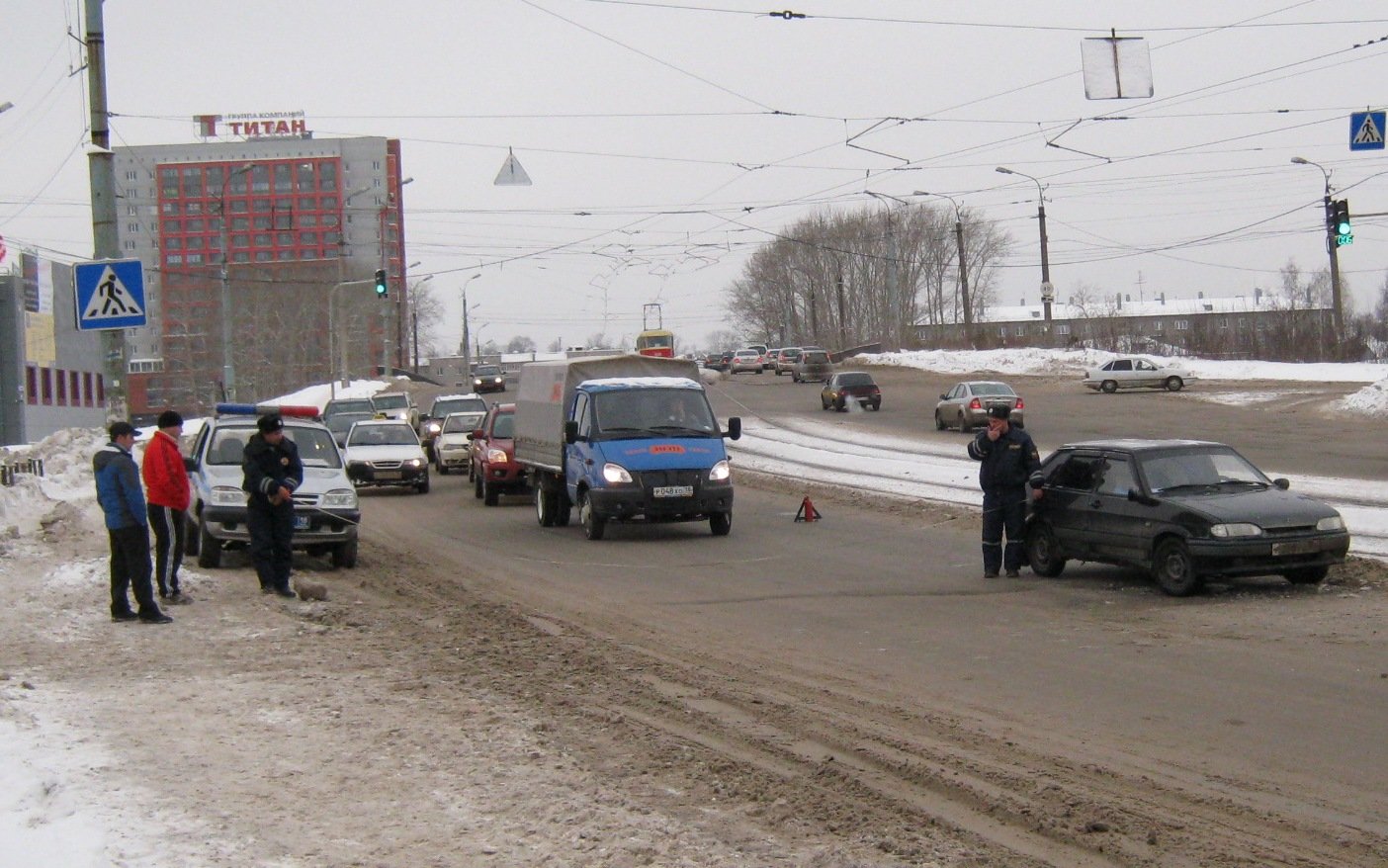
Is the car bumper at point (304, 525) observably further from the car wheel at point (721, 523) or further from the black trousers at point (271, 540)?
the car wheel at point (721, 523)

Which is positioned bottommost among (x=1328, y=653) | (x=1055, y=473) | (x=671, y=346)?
(x=1328, y=653)

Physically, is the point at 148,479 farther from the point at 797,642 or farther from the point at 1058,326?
the point at 1058,326

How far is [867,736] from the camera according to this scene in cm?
733

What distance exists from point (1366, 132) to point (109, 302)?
24669mm

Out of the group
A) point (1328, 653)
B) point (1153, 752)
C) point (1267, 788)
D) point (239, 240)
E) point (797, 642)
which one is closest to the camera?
point (1267, 788)

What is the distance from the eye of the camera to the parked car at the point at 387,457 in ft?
92.2

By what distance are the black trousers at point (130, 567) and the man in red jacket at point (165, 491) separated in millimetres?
1084

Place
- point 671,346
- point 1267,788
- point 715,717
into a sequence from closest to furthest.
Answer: point 1267,788
point 715,717
point 671,346

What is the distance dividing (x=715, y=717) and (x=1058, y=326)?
150840mm

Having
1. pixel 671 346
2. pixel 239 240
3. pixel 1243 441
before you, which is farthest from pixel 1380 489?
pixel 239 240

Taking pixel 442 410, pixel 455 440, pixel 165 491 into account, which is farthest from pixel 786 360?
pixel 165 491

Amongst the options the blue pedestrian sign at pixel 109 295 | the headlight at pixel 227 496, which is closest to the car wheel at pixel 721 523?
the headlight at pixel 227 496

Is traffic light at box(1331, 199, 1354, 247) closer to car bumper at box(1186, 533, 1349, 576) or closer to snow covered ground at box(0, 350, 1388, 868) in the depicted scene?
snow covered ground at box(0, 350, 1388, 868)

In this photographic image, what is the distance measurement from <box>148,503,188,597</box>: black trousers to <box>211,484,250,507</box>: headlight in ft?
8.60
